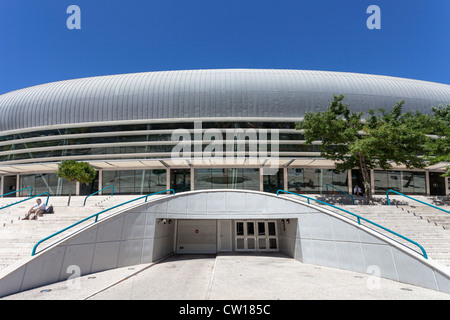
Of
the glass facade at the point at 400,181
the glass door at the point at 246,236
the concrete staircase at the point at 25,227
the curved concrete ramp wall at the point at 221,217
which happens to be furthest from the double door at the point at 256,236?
the glass facade at the point at 400,181

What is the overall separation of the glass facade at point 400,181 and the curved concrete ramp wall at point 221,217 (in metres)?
13.9

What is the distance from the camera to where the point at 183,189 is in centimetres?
2411

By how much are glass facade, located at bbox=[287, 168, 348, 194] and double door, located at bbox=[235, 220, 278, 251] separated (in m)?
7.56

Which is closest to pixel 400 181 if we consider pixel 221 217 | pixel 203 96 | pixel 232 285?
pixel 203 96

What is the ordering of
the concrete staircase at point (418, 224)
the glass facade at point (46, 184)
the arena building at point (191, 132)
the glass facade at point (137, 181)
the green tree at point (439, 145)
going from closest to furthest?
the concrete staircase at point (418, 224), the green tree at point (439, 145), the arena building at point (191, 132), the glass facade at point (137, 181), the glass facade at point (46, 184)

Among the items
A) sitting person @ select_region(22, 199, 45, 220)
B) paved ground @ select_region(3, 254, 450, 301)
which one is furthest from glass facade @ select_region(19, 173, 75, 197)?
paved ground @ select_region(3, 254, 450, 301)

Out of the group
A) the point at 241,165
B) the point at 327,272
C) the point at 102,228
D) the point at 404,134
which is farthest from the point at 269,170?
the point at 102,228

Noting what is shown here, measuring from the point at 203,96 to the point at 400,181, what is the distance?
19.8m

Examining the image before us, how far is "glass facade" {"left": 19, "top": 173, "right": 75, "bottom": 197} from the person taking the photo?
24719 millimetres

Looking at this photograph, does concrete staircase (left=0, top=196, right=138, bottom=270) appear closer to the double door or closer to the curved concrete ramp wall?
the curved concrete ramp wall

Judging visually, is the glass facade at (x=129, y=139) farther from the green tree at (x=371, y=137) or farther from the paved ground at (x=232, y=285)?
the paved ground at (x=232, y=285)

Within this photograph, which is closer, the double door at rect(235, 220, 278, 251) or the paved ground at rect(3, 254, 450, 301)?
the paved ground at rect(3, 254, 450, 301)

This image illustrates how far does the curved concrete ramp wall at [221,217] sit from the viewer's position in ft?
→ 26.8
